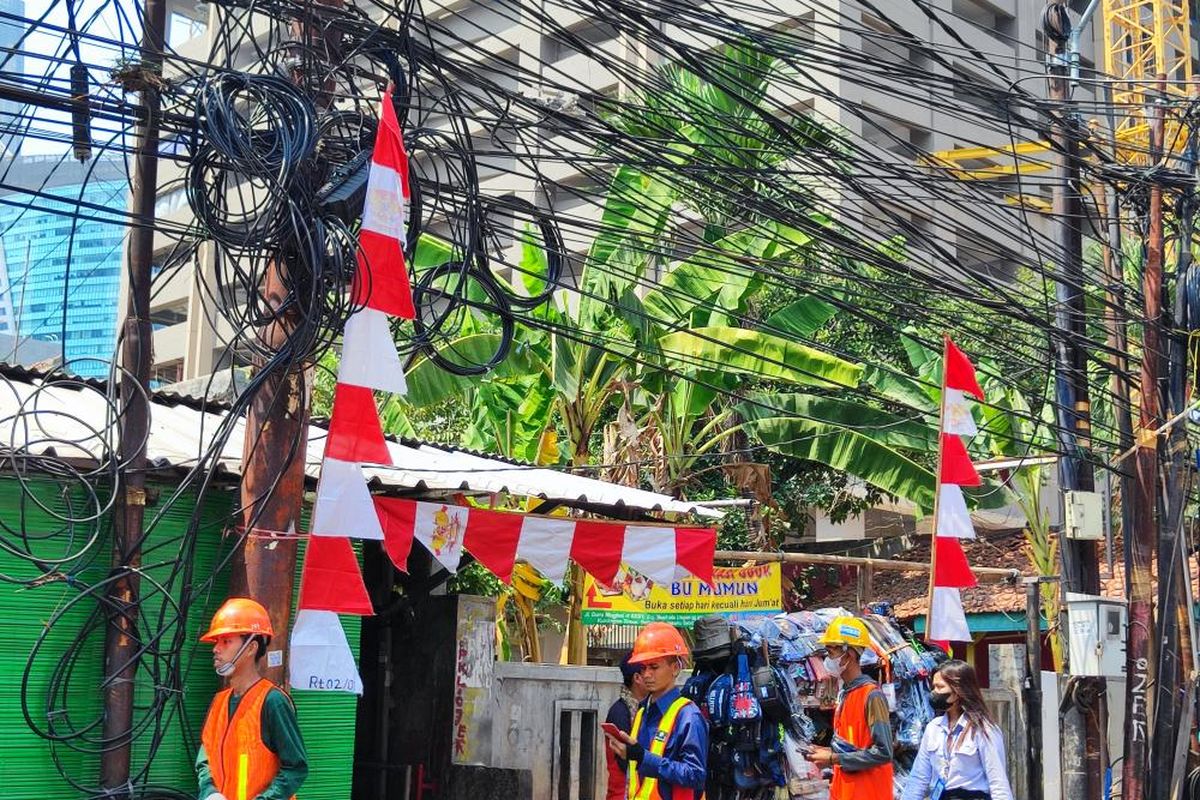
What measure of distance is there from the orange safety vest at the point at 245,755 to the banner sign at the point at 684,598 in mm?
5628

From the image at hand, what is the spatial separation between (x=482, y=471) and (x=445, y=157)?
2.27 m

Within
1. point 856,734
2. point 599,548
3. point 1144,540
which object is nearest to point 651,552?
point 599,548

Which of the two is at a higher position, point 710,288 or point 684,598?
point 710,288

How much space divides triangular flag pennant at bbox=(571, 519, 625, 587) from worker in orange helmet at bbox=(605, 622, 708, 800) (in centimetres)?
243

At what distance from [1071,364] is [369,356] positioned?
7.25 meters

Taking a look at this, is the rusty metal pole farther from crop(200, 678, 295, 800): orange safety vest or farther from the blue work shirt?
crop(200, 678, 295, 800): orange safety vest

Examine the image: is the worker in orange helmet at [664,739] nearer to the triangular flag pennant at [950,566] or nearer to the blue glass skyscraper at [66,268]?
the triangular flag pennant at [950,566]

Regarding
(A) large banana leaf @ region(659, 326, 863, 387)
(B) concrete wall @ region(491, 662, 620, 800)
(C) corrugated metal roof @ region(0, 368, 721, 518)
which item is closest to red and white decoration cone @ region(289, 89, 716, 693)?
(C) corrugated metal roof @ region(0, 368, 721, 518)

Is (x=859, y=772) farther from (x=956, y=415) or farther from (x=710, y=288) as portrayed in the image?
(x=710, y=288)

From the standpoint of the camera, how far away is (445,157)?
26.6 feet

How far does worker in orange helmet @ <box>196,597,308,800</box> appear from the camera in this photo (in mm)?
5992

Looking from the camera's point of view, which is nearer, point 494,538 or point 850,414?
point 494,538

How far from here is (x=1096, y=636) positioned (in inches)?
450

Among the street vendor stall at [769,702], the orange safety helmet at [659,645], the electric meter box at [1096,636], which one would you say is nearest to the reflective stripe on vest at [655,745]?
the orange safety helmet at [659,645]
